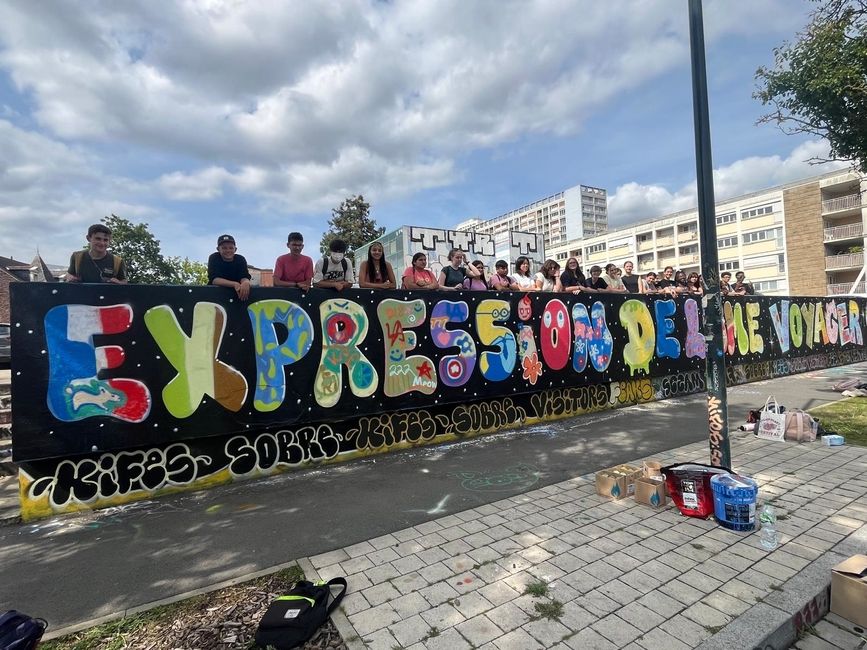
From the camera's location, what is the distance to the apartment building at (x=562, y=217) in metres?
105

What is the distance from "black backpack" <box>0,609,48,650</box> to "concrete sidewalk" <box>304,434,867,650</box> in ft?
5.16

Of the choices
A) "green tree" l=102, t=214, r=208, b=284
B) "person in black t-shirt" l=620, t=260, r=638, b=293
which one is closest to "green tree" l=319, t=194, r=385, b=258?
"green tree" l=102, t=214, r=208, b=284

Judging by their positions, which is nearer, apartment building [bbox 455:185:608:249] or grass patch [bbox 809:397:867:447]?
grass patch [bbox 809:397:867:447]

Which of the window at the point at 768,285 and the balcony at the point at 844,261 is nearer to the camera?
the balcony at the point at 844,261

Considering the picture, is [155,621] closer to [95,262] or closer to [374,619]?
[374,619]

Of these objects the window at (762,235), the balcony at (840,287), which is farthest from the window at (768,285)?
the balcony at (840,287)

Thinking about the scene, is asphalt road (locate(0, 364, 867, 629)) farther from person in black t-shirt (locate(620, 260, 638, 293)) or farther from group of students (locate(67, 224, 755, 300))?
person in black t-shirt (locate(620, 260, 638, 293))

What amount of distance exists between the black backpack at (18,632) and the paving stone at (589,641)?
287 centimetres

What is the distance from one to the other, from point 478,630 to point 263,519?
252cm

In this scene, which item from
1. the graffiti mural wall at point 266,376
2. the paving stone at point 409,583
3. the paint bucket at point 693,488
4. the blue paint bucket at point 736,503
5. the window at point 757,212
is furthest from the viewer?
the window at point 757,212

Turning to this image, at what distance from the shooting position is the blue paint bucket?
11.6 ft

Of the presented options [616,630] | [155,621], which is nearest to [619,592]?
[616,630]

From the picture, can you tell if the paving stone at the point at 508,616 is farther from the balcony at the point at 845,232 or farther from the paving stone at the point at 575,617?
the balcony at the point at 845,232

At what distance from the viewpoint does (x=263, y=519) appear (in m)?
4.11
